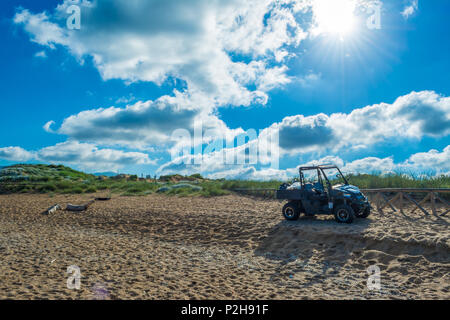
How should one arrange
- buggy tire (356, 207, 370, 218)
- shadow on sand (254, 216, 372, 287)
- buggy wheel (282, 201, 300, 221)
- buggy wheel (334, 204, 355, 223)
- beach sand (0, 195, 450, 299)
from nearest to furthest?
beach sand (0, 195, 450, 299) < shadow on sand (254, 216, 372, 287) < buggy wheel (334, 204, 355, 223) < buggy tire (356, 207, 370, 218) < buggy wheel (282, 201, 300, 221)

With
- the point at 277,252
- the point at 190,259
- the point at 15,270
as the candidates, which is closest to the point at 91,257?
the point at 15,270

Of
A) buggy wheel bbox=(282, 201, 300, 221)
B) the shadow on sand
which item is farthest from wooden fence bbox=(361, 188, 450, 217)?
buggy wheel bbox=(282, 201, 300, 221)

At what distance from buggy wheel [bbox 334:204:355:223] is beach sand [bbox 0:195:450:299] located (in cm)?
38

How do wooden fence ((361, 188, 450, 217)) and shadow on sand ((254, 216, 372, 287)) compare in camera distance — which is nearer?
shadow on sand ((254, 216, 372, 287))

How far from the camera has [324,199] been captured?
11.2 metres

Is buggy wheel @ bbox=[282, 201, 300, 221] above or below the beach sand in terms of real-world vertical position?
above

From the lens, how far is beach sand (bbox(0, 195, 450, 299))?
241 inches

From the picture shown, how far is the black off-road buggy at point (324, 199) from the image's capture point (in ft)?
35.0

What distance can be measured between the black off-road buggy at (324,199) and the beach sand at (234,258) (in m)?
0.42

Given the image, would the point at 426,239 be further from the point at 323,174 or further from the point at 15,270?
the point at 15,270

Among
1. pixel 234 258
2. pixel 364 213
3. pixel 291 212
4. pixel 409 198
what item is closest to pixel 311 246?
pixel 234 258

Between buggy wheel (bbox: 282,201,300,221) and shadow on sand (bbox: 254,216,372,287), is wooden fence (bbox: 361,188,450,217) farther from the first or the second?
buggy wheel (bbox: 282,201,300,221)

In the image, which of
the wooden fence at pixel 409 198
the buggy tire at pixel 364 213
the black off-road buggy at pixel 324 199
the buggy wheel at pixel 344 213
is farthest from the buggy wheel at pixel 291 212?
the wooden fence at pixel 409 198

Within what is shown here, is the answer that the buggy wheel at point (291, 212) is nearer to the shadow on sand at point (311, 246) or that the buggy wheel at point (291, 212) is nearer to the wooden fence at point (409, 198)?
the shadow on sand at point (311, 246)
